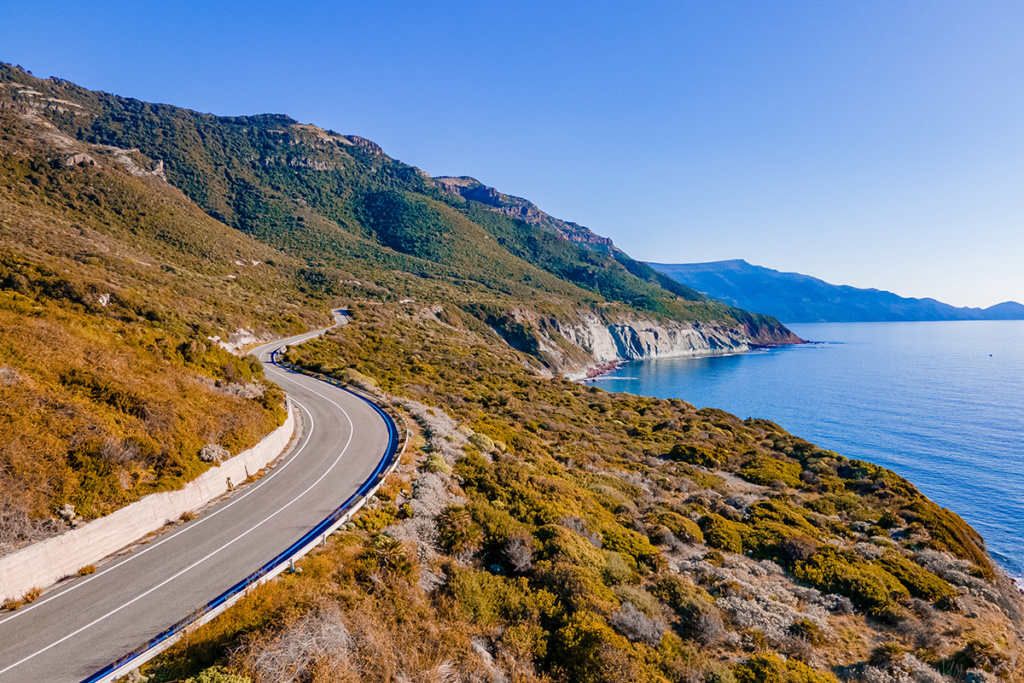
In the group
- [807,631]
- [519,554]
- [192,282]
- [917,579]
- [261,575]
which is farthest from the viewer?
[192,282]

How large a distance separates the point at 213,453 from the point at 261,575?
6.66 metres

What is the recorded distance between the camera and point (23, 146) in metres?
61.3

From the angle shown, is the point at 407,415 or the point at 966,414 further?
the point at 966,414

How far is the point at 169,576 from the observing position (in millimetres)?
9609

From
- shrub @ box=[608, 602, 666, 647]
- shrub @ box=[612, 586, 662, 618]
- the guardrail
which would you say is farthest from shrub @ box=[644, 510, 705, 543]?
the guardrail

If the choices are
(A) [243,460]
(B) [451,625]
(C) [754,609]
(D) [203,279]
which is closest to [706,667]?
(C) [754,609]

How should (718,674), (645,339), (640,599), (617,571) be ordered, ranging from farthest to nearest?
(645,339) < (617,571) < (640,599) < (718,674)

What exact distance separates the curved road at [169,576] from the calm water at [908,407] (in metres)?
39.7

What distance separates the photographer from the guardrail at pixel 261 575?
23.0 ft

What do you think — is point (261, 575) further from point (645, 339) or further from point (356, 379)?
point (645, 339)

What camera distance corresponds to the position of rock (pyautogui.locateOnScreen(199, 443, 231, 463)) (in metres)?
13.9

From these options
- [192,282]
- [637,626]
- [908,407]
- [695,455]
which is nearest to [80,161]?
[192,282]

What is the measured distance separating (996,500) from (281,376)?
57270mm

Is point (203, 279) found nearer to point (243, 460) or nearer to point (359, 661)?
point (243, 460)
